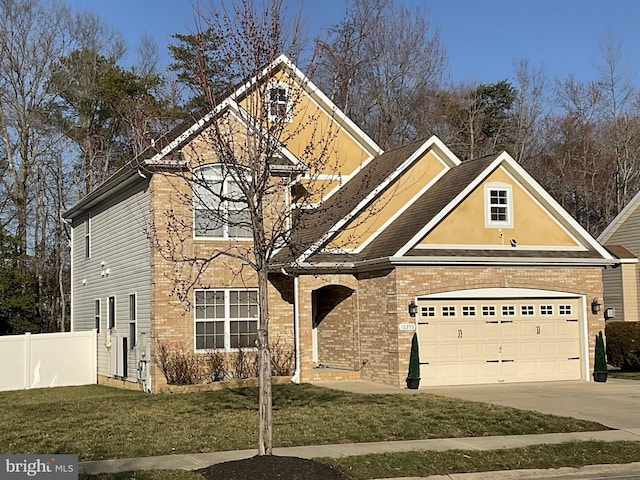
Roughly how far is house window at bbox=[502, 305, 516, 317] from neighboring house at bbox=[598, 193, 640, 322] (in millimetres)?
10139

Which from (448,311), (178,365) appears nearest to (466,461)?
(448,311)

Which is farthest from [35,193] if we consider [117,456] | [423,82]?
[117,456]

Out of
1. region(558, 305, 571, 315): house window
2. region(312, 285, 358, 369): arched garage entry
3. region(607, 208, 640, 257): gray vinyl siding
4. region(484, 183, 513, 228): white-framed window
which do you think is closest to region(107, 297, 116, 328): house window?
region(312, 285, 358, 369): arched garage entry

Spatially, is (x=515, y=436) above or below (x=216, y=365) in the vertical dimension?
below

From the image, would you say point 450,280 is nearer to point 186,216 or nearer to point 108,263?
point 186,216

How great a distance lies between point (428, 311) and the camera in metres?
22.2

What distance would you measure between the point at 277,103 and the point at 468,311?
476 inches

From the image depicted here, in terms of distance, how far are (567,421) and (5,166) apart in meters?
33.8

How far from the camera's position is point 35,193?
143ft

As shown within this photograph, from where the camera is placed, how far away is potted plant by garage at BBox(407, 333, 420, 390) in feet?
69.6

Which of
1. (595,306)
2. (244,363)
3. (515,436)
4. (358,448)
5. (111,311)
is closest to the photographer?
(358,448)

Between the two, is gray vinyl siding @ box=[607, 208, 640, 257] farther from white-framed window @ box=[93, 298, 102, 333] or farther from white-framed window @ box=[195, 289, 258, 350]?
white-framed window @ box=[93, 298, 102, 333]

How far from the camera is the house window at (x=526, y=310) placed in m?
23.2

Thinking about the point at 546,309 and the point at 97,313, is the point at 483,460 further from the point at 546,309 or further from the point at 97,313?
the point at 97,313
